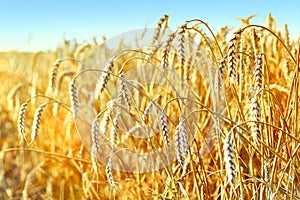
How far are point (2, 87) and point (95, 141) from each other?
2.37 metres

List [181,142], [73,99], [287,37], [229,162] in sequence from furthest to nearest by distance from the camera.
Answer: [287,37] < [73,99] < [181,142] < [229,162]

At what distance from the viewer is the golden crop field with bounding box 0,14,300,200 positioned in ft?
3.24

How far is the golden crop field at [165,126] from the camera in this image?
38.8 inches

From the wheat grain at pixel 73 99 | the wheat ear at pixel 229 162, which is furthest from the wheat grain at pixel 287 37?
the wheat ear at pixel 229 162

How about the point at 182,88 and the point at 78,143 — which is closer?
the point at 182,88

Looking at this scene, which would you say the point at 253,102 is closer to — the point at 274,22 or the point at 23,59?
the point at 274,22

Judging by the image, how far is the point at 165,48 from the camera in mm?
983

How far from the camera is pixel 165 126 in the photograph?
0.92 meters

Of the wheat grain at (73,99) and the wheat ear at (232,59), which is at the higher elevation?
the wheat ear at (232,59)

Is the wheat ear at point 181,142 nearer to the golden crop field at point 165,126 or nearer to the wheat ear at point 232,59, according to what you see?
the golden crop field at point 165,126

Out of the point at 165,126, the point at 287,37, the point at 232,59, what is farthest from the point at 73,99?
the point at 287,37

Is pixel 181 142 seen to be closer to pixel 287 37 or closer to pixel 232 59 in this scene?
pixel 232 59

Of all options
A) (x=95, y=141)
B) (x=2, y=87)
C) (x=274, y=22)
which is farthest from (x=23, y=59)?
(x=95, y=141)

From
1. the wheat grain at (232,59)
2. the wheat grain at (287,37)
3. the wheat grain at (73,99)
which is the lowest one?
the wheat grain at (73,99)
